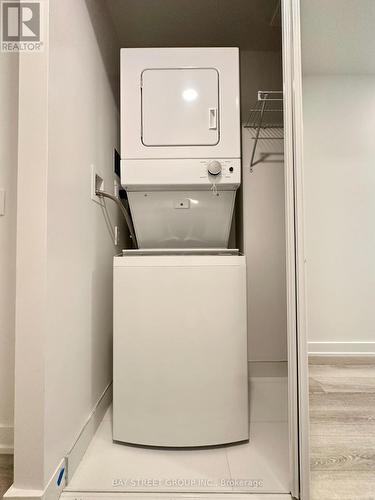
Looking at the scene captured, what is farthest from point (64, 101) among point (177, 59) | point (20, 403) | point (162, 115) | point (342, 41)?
point (342, 41)

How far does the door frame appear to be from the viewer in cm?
111

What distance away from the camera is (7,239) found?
1.42 m

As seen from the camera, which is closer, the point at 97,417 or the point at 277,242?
the point at 97,417

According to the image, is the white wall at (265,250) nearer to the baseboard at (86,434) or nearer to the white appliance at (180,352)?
the white appliance at (180,352)

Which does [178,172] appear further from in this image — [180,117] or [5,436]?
[5,436]

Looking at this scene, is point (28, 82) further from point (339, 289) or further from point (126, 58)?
point (339, 289)

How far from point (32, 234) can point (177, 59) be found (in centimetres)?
122

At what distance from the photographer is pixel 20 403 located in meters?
1.02

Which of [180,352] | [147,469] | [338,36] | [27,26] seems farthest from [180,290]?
[338,36]

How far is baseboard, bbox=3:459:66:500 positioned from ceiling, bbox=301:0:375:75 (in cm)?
270

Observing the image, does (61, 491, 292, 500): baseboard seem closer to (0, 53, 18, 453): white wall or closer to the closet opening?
the closet opening

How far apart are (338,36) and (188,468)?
2682 mm

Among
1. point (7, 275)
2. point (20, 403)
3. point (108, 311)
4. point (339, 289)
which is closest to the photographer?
point (20, 403)

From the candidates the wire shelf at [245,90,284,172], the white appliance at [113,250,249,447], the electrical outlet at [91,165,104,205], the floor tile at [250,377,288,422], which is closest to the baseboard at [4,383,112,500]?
the white appliance at [113,250,249,447]
